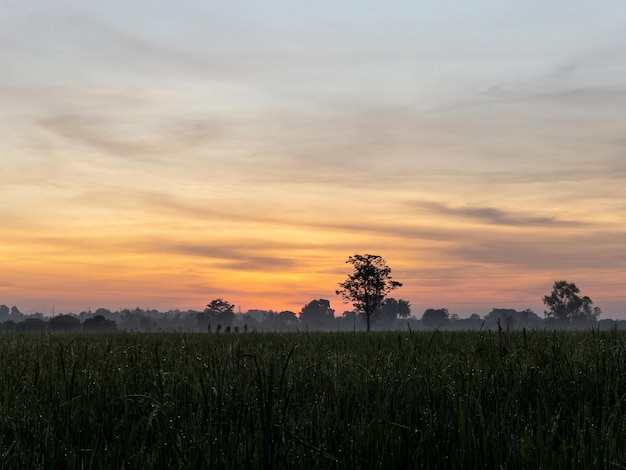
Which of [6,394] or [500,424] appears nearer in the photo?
[500,424]

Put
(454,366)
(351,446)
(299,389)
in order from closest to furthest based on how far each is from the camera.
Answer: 1. (351,446)
2. (299,389)
3. (454,366)

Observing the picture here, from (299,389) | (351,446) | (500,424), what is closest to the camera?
(351,446)

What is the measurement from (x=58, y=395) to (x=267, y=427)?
2509 millimetres

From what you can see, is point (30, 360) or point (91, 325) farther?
point (91, 325)

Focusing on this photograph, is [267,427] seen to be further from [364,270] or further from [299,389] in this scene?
[364,270]

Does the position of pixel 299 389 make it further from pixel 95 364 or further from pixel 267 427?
pixel 95 364

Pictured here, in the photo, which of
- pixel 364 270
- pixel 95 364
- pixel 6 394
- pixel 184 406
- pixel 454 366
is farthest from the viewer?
pixel 364 270

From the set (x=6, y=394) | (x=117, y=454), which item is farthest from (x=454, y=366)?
(x=6, y=394)

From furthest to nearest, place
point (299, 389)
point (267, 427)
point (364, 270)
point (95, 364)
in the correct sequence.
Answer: point (364, 270)
point (95, 364)
point (299, 389)
point (267, 427)

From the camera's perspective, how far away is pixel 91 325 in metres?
184

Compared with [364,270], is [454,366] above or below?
below

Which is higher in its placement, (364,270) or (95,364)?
(364,270)

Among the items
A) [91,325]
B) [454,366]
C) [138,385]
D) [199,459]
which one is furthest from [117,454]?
[91,325]

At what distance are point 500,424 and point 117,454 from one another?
7.81 feet
